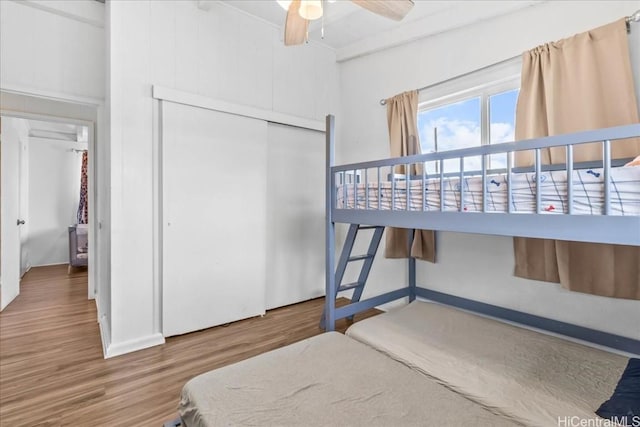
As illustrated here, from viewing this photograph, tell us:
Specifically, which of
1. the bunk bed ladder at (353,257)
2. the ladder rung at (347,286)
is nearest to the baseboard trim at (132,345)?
the bunk bed ladder at (353,257)

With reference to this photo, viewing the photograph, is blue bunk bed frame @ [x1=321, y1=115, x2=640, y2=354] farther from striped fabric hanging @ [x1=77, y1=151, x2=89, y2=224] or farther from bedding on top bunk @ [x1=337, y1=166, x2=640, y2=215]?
striped fabric hanging @ [x1=77, y1=151, x2=89, y2=224]

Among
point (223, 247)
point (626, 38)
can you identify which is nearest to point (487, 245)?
point (626, 38)

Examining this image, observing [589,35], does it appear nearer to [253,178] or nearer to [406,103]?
[406,103]

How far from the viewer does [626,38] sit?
5.44 feet

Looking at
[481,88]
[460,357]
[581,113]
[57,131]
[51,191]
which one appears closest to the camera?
[460,357]

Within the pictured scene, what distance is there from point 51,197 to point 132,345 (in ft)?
15.5

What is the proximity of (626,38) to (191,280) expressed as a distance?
3.35 metres

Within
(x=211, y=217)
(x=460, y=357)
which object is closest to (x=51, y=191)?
(x=211, y=217)

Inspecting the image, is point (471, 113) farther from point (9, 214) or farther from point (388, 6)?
point (9, 214)

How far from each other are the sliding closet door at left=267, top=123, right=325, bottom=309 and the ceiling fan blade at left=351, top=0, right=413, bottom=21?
5.45 feet

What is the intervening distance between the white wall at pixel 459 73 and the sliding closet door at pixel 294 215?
0.48 metres

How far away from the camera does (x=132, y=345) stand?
2172 mm

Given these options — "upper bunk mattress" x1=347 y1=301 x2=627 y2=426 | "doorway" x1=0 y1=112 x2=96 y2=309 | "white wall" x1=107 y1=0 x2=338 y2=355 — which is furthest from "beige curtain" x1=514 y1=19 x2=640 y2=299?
"doorway" x1=0 y1=112 x2=96 y2=309

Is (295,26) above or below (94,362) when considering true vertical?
above
